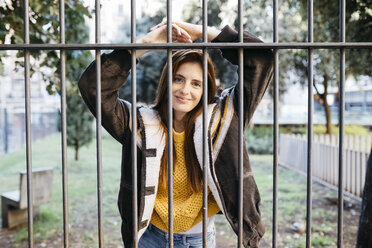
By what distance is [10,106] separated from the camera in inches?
637

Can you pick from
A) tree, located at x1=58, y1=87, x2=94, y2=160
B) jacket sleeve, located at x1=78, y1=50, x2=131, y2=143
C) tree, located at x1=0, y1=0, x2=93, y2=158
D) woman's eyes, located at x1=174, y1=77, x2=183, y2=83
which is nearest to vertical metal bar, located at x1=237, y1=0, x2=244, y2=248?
woman's eyes, located at x1=174, y1=77, x2=183, y2=83

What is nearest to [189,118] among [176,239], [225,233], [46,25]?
[176,239]

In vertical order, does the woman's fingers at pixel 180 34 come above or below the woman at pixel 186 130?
above

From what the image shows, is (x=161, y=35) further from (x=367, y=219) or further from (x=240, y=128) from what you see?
(x=367, y=219)

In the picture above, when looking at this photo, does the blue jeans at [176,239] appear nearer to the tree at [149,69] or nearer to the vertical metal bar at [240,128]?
the vertical metal bar at [240,128]

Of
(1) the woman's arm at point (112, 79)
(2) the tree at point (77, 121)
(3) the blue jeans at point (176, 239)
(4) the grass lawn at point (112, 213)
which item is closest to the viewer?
(1) the woman's arm at point (112, 79)

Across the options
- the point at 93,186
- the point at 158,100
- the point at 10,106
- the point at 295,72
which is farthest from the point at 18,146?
the point at 158,100

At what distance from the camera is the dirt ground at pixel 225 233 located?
454 cm

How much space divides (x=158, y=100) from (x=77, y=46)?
23.0 inches

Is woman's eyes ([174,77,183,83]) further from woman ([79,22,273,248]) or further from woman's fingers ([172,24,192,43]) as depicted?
woman's fingers ([172,24,192,43])

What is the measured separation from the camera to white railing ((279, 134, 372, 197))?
6.39m

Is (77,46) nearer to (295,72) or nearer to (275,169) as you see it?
(275,169)

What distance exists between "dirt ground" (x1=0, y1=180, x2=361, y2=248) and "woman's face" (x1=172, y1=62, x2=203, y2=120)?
3.45m

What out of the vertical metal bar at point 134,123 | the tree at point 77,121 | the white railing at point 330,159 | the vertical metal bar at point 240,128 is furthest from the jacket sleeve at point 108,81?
the tree at point 77,121
